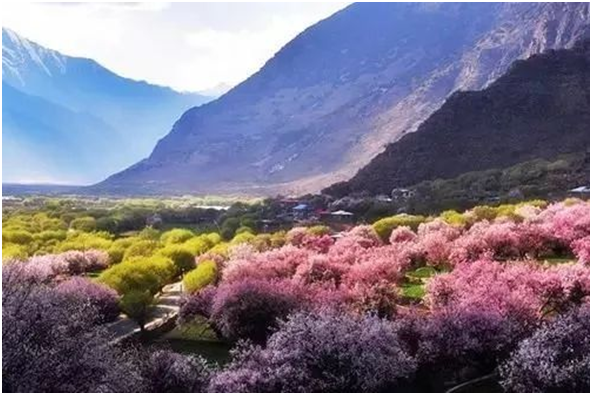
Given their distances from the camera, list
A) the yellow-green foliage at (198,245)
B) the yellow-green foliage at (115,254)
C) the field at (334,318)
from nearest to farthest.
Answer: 1. the field at (334,318)
2. the yellow-green foliage at (198,245)
3. the yellow-green foliage at (115,254)

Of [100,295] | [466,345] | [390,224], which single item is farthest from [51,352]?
[390,224]

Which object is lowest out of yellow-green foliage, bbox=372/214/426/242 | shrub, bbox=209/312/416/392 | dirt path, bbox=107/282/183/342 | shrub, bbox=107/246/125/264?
yellow-green foliage, bbox=372/214/426/242

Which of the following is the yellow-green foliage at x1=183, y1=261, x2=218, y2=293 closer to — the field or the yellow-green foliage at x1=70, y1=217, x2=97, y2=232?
the field

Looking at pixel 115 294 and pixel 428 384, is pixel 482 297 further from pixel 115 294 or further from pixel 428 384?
pixel 115 294

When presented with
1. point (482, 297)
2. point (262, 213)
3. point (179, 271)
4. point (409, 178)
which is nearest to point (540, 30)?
point (409, 178)

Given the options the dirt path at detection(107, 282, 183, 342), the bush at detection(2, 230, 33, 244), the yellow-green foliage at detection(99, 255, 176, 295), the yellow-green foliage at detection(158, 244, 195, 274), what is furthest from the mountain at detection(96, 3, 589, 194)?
the dirt path at detection(107, 282, 183, 342)

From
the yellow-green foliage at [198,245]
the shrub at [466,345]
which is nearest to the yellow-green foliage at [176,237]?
the yellow-green foliage at [198,245]

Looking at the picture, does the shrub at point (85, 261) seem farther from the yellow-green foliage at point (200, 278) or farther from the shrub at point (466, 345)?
the shrub at point (466, 345)
